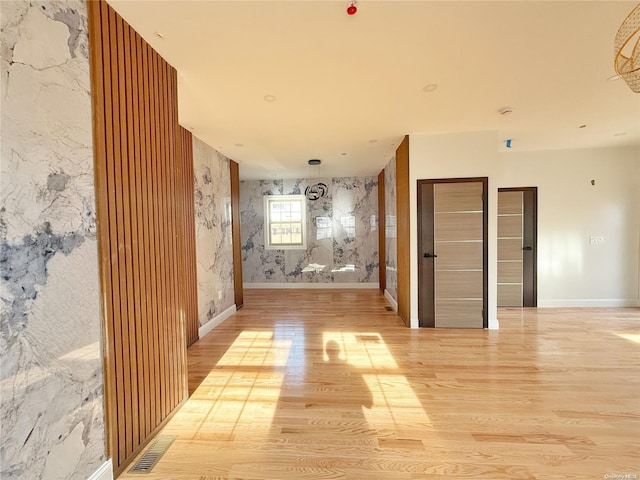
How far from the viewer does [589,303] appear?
183 inches

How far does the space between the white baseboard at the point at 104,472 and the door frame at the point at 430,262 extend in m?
3.44

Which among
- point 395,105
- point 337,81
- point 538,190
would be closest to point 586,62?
point 395,105

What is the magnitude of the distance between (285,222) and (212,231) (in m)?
2.81

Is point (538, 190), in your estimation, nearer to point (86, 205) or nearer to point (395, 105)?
point (395, 105)

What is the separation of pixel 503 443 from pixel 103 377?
2428mm

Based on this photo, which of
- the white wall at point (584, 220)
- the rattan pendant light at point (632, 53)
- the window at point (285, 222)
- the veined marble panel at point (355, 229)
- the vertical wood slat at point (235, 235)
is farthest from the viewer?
the window at point (285, 222)

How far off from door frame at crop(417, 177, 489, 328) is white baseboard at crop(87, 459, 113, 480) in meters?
3.44

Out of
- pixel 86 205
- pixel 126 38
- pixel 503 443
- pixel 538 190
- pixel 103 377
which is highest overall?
pixel 126 38

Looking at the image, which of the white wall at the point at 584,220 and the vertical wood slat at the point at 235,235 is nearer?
the white wall at the point at 584,220

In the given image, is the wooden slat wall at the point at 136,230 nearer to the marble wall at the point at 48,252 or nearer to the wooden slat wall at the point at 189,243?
the marble wall at the point at 48,252

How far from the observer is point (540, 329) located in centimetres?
367

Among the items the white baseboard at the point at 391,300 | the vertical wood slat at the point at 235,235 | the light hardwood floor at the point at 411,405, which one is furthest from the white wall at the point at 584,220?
the vertical wood slat at the point at 235,235

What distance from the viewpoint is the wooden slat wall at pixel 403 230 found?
3.81 meters

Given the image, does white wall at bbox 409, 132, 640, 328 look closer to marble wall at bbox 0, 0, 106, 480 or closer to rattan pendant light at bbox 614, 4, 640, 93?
rattan pendant light at bbox 614, 4, 640, 93
